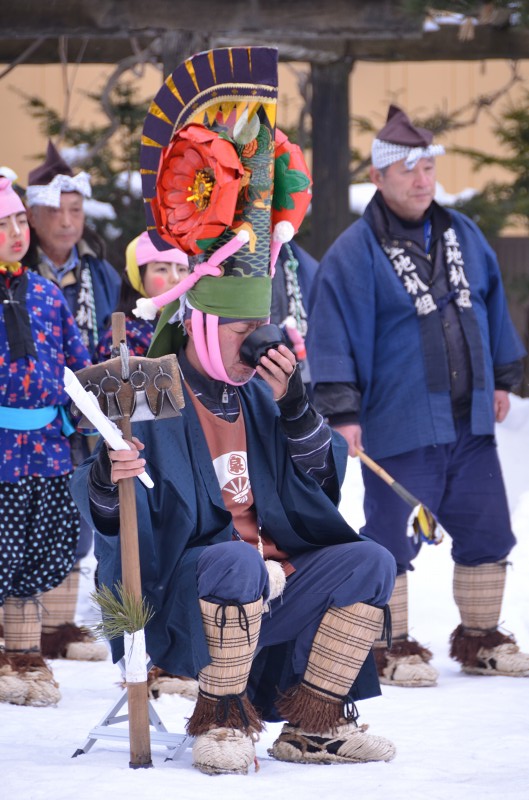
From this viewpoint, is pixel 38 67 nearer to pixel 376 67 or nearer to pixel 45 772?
pixel 376 67

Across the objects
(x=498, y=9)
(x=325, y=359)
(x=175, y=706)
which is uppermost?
(x=498, y=9)

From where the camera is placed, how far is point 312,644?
335 centimetres

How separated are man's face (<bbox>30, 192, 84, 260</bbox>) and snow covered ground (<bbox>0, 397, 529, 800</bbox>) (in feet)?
5.37

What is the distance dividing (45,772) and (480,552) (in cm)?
226

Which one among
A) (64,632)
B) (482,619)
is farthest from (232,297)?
(64,632)

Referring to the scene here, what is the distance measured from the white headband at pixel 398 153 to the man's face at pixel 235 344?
1.77 m

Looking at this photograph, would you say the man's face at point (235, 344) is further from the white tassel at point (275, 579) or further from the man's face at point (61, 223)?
the man's face at point (61, 223)

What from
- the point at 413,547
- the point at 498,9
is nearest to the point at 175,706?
the point at 413,547

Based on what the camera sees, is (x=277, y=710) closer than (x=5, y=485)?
Yes

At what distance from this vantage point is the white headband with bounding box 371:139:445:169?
4930 millimetres

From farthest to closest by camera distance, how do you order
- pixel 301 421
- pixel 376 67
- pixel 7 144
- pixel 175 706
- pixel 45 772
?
pixel 376 67 → pixel 7 144 → pixel 175 706 → pixel 301 421 → pixel 45 772

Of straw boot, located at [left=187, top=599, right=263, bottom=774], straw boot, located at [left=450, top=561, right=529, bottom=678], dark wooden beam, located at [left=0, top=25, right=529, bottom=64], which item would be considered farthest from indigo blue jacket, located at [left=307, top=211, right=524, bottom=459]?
dark wooden beam, located at [left=0, top=25, right=529, bottom=64]

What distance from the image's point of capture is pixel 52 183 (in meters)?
5.66

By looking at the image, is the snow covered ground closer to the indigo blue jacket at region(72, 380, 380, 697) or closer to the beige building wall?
the indigo blue jacket at region(72, 380, 380, 697)
